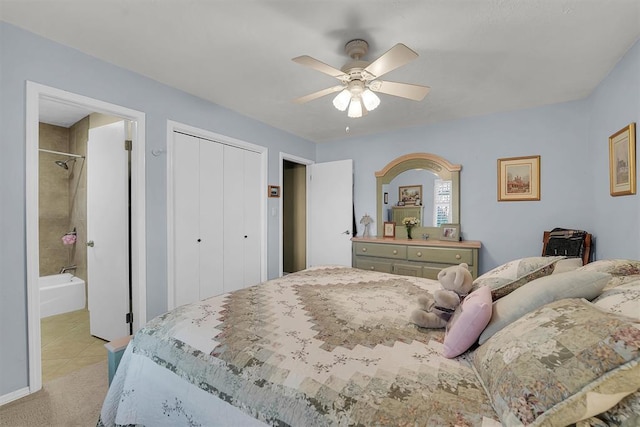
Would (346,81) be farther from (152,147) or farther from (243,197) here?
(243,197)

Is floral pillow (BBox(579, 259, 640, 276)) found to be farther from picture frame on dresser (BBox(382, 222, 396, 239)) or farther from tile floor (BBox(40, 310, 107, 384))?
tile floor (BBox(40, 310, 107, 384))

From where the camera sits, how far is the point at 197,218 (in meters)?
3.06

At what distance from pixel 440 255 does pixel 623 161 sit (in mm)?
1761

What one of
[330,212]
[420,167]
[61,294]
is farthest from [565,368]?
[61,294]

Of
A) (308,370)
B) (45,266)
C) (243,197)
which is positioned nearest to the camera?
(308,370)

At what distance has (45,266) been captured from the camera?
3854 mm

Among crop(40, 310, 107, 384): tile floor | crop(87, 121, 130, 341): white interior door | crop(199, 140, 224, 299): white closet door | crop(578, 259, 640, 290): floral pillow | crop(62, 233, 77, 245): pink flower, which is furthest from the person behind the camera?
crop(62, 233, 77, 245): pink flower

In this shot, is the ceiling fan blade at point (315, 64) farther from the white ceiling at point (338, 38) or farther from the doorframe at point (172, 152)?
the doorframe at point (172, 152)

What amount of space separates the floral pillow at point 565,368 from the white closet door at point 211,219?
2.88 metres

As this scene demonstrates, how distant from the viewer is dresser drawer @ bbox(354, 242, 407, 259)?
12.0ft

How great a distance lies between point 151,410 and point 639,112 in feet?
11.1

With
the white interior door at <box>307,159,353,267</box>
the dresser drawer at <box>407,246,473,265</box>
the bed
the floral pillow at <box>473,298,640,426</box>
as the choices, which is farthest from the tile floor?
the dresser drawer at <box>407,246,473,265</box>

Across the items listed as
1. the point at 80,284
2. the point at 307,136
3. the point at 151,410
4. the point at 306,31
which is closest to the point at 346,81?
the point at 306,31

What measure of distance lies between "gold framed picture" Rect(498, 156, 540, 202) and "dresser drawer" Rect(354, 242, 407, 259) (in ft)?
4.38
